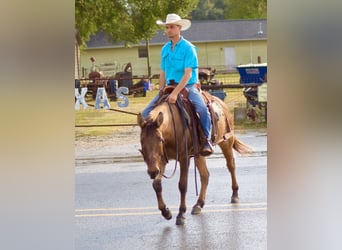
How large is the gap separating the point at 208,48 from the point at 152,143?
3.97 metres

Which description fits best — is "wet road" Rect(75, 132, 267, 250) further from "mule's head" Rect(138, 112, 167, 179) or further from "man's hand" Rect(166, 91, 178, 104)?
"man's hand" Rect(166, 91, 178, 104)

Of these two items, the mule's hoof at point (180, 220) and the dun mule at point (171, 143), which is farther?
the mule's hoof at point (180, 220)

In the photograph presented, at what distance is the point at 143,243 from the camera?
355cm

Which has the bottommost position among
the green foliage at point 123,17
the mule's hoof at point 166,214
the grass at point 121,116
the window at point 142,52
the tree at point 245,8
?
the mule's hoof at point 166,214

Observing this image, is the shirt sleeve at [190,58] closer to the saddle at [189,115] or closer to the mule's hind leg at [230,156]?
the saddle at [189,115]

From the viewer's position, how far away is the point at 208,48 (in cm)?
720

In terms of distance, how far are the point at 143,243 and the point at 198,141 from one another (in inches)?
35.4

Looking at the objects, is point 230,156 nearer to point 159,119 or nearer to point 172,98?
point 172,98

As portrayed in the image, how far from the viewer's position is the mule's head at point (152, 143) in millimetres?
3467

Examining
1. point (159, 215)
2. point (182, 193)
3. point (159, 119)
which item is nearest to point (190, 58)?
point (159, 119)

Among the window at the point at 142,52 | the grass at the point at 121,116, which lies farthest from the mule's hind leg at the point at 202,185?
the window at the point at 142,52
